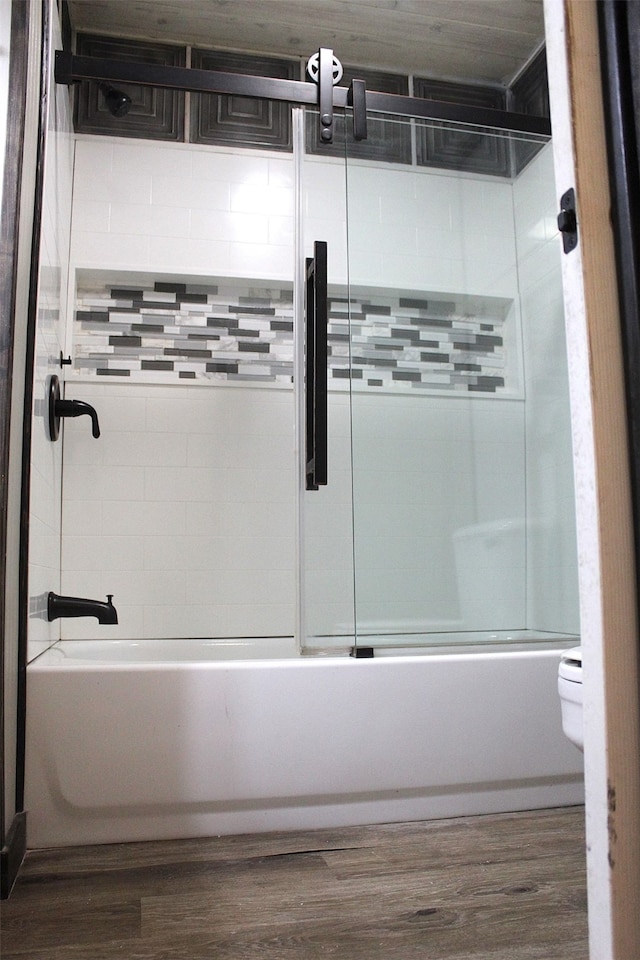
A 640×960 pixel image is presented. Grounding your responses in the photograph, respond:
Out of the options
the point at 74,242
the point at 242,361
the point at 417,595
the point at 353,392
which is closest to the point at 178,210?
the point at 74,242

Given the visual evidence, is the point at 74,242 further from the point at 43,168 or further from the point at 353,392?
the point at 353,392

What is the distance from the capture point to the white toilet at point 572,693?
1.42 meters

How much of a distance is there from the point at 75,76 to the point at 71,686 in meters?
1.68

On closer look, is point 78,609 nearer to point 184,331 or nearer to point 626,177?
point 184,331

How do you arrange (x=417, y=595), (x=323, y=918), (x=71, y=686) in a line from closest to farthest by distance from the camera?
(x=323, y=918) → (x=71, y=686) → (x=417, y=595)

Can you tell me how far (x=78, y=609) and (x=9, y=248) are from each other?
1056 mm

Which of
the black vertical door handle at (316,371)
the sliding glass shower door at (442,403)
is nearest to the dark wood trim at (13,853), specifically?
the sliding glass shower door at (442,403)

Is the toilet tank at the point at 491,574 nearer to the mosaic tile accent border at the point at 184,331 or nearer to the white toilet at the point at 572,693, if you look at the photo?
the white toilet at the point at 572,693

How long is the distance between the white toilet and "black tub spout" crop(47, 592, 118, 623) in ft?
4.16

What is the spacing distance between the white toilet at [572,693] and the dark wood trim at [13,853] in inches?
Answer: 45.7

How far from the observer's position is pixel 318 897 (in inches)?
57.1

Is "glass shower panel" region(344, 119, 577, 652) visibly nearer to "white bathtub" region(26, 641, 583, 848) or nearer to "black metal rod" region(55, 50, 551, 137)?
"black metal rod" region(55, 50, 551, 137)

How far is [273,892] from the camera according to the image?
1.48 meters

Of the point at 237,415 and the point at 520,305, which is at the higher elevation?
the point at 520,305
